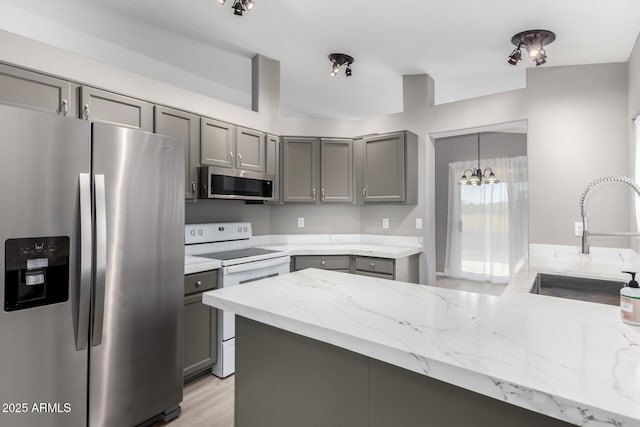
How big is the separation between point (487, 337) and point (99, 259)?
1702 mm

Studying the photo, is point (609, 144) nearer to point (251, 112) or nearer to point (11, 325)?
point (251, 112)

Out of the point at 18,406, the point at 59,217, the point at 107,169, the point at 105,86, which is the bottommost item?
the point at 18,406

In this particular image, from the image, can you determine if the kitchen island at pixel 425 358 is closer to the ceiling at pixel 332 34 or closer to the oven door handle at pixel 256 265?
the oven door handle at pixel 256 265

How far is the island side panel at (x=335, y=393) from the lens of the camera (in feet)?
2.65

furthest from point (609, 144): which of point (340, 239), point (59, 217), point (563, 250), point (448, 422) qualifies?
point (59, 217)

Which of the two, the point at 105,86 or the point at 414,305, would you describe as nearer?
the point at 414,305

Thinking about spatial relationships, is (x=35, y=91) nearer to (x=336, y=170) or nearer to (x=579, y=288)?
(x=336, y=170)

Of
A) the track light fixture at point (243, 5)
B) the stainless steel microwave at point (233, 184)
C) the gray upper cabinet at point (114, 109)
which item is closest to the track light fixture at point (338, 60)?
the track light fixture at point (243, 5)

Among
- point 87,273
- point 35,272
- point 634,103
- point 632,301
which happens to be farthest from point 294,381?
point 634,103

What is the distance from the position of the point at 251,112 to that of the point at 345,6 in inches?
54.5

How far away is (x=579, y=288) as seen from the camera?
2.05 m

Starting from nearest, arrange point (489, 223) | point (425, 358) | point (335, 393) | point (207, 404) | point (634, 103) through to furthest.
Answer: point (425, 358) → point (335, 393) → point (207, 404) → point (634, 103) → point (489, 223)

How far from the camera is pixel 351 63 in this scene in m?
3.22

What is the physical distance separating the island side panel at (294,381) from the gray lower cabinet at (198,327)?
3.57ft
